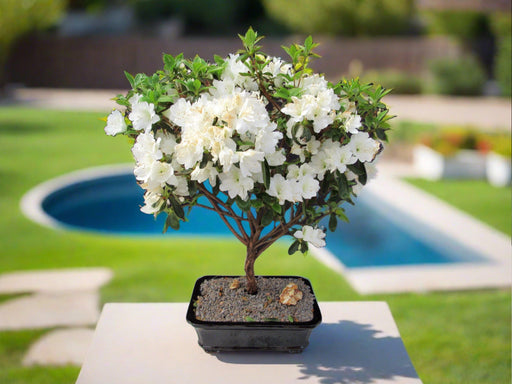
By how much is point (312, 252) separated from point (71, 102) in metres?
13.4

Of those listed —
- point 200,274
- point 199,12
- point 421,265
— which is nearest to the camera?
point 200,274

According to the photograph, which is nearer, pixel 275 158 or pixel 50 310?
pixel 275 158

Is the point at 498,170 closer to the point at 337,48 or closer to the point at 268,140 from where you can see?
the point at 268,140

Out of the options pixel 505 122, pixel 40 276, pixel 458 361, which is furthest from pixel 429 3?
pixel 505 122

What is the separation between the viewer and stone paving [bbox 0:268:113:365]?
425cm

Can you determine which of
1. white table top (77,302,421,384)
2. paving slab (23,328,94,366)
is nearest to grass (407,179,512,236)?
paving slab (23,328,94,366)

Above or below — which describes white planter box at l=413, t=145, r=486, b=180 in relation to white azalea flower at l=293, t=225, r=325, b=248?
below

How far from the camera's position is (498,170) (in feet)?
31.8

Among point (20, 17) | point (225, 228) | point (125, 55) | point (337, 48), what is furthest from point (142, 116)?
point (125, 55)

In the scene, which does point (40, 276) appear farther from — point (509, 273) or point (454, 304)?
Result: point (509, 273)

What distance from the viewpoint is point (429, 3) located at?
7.12m

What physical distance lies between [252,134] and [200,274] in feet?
13.6

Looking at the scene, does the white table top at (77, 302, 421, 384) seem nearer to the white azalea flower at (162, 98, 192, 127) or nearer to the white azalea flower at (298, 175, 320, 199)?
the white azalea flower at (298, 175, 320, 199)

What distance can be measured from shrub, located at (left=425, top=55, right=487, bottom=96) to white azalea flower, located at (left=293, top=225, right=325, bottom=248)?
61.7 feet
